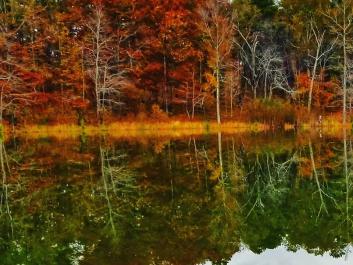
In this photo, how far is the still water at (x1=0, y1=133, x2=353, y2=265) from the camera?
843 centimetres

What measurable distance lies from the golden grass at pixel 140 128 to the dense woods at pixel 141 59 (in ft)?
3.73

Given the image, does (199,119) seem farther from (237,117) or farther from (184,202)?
(184,202)

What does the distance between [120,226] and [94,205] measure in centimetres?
221

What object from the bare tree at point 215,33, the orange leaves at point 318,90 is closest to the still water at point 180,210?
the bare tree at point 215,33

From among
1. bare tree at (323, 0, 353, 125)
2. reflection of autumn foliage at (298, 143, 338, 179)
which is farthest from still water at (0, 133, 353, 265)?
bare tree at (323, 0, 353, 125)

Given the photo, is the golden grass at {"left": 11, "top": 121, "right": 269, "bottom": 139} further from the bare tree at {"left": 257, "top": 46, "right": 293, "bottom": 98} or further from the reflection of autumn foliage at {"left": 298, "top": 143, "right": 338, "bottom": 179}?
the reflection of autumn foliage at {"left": 298, "top": 143, "right": 338, "bottom": 179}

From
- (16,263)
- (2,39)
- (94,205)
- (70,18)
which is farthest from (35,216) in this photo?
(70,18)

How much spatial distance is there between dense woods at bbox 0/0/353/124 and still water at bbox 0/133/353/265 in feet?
75.1

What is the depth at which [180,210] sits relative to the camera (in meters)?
11.4

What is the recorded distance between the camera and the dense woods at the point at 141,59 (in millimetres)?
43625

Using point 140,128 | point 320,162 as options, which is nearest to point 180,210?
point 320,162

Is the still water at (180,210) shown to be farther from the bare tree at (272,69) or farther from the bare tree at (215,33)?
the bare tree at (272,69)

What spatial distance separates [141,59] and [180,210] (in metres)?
37.5

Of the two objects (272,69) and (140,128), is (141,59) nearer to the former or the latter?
(140,128)
